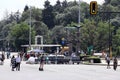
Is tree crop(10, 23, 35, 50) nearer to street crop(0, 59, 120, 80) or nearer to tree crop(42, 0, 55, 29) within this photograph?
tree crop(42, 0, 55, 29)

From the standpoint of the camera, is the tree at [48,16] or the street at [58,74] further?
the tree at [48,16]

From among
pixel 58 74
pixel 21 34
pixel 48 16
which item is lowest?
pixel 58 74

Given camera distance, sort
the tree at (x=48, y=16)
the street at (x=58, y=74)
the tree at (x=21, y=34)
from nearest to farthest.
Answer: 1. the street at (x=58, y=74)
2. the tree at (x=21, y=34)
3. the tree at (x=48, y=16)

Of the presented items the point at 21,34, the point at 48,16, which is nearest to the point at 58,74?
the point at 21,34

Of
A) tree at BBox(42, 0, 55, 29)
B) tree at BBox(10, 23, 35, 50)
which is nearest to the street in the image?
tree at BBox(10, 23, 35, 50)

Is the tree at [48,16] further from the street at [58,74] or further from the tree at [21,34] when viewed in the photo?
the street at [58,74]

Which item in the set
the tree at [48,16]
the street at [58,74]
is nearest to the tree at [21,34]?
the tree at [48,16]

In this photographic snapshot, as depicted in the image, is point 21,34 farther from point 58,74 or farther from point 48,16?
point 58,74

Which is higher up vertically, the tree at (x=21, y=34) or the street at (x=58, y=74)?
the tree at (x=21, y=34)

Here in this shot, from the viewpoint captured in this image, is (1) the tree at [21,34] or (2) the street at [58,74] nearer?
(2) the street at [58,74]

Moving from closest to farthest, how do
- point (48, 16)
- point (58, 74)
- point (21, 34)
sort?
1. point (58, 74)
2. point (21, 34)
3. point (48, 16)

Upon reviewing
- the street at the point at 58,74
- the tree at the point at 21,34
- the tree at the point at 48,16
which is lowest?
the street at the point at 58,74

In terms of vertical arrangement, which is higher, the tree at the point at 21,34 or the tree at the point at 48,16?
the tree at the point at 48,16

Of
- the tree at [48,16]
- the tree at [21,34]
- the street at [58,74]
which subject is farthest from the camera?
the tree at [48,16]
